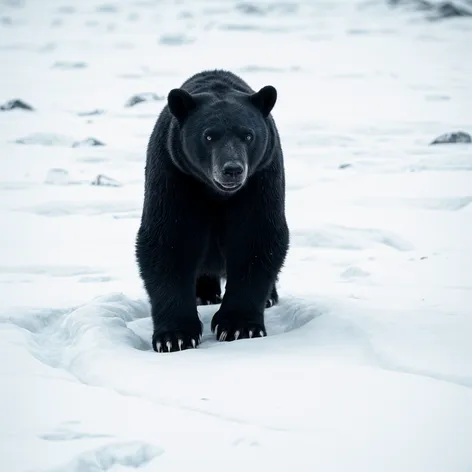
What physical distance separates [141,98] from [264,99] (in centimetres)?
1053

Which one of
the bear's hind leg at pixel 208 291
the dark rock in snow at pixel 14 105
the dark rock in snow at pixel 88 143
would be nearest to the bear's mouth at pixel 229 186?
the bear's hind leg at pixel 208 291

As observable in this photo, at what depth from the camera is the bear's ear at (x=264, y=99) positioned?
452 centimetres

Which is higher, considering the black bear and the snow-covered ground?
the black bear

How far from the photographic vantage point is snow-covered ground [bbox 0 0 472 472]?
2744 mm

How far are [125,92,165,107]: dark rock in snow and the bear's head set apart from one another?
1034 centimetres

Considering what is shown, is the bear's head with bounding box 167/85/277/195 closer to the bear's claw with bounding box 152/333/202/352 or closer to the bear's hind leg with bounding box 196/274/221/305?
the bear's claw with bounding box 152/333/202/352

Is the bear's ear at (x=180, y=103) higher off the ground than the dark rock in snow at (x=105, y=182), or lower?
higher

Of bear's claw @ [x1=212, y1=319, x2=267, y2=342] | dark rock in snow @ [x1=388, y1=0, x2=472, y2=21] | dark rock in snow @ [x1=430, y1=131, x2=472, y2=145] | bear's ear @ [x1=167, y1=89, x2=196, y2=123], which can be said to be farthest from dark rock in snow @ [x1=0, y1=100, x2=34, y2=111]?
dark rock in snow @ [x1=388, y1=0, x2=472, y2=21]

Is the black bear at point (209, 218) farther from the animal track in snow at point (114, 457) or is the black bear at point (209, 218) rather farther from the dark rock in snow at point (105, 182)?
the dark rock in snow at point (105, 182)

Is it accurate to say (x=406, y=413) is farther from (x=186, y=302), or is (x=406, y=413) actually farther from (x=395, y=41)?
(x=395, y=41)

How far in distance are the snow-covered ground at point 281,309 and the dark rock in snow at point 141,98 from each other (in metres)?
0.14

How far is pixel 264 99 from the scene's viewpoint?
4562 mm

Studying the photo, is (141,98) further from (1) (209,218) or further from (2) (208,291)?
(1) (209,218)

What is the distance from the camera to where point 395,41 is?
23156 millimetres
